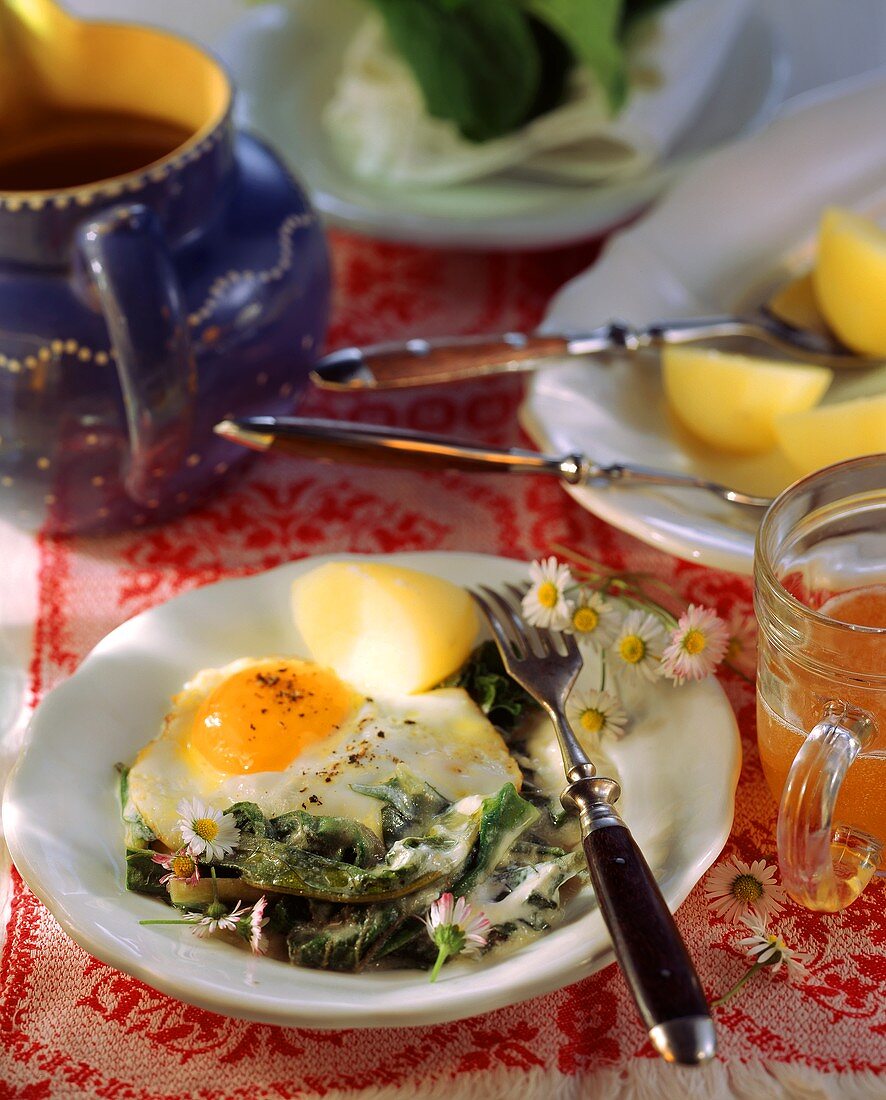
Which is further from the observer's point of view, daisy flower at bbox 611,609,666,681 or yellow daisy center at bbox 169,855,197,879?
daisy flower at bbox 611,609,666,681

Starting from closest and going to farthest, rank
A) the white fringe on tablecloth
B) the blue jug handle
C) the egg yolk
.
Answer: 1. the white fringe on tablecloth
2. the egg yolk
3. the blue jug handle

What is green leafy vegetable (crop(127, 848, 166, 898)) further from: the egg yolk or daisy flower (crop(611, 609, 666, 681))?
daisy flower (crop(611, 609, 666, 681))

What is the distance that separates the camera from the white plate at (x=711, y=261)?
3.51 ft

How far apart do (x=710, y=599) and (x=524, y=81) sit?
2.15 ft

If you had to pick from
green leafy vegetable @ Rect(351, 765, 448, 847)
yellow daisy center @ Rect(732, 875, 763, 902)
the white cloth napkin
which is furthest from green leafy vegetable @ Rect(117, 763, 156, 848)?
the white cloth napkin

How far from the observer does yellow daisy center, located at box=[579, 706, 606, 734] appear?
803 mm

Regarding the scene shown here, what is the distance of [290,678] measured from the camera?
83 cm

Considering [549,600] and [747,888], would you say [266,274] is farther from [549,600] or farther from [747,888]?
[747,888]

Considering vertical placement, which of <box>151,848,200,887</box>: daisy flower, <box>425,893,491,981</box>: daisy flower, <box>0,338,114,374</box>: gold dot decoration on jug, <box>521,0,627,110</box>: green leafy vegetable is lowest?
<box>151,848,200,887</box>: daisy flower

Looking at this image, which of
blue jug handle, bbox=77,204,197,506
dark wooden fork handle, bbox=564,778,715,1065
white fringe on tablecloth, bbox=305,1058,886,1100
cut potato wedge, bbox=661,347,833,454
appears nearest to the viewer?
dark wooden fork handle, bbox=564,778,715,1065

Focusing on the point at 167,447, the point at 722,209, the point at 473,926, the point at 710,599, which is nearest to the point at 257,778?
the point at 473,926

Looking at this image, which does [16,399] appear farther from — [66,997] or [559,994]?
[559,994]

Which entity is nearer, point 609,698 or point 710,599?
point 609,698

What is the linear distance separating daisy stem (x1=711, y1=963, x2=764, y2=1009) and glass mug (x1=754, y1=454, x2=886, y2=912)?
0.19ft
